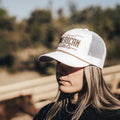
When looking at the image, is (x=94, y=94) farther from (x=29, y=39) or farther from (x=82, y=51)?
(x=29, y=39)

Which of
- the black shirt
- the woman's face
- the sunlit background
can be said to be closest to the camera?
the black shirt

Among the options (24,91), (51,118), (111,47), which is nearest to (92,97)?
(51,118)

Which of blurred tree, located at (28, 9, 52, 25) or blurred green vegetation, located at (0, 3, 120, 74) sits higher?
blurred tree, located at (28, 9, 52, 25)

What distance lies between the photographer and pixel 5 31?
13.2m

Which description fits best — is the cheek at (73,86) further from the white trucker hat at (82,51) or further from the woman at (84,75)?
the white trucker hat at (82,51)

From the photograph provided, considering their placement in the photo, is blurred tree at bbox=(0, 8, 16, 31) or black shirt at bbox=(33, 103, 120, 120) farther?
blurred tree at bbox=(0, 8, 16, 31)

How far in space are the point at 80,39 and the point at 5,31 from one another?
13038 millimetres

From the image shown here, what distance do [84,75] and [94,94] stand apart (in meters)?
0.13

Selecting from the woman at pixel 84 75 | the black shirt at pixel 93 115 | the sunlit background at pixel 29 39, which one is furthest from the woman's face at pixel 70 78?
the sunlit background at pixel 29 39

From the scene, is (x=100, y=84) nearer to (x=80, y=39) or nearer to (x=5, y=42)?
(x=80, y=39)

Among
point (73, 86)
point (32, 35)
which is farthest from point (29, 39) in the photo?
point (73, 86)

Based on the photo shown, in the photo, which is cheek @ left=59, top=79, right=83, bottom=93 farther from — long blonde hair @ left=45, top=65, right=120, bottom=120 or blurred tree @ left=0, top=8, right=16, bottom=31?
blurred tree @ left=0, top=8, right=16, bottom=31

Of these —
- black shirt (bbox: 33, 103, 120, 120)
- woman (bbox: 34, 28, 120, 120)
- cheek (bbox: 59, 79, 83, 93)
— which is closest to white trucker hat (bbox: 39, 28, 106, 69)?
woman (bbox: 34, 28, 120, 120)

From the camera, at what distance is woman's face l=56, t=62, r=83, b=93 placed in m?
1.04
